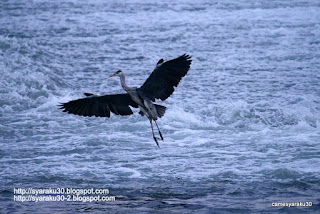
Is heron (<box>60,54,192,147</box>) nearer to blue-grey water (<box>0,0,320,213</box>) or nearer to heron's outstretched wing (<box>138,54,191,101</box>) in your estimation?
heron's outstretched wing (<box>138,54,191,101</box>)

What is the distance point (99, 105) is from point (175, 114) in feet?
9.09

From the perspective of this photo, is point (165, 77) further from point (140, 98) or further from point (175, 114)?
point (175, 114)

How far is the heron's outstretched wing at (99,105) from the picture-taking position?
8.21 meters

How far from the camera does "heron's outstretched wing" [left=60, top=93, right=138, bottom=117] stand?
821 centimetres

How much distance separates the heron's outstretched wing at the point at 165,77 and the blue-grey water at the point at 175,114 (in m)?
1.04

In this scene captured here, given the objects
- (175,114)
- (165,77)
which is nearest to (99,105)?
(165,77)

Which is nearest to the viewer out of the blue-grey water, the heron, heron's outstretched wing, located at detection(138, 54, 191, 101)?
the blue-grey water

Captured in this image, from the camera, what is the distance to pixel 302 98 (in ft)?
37.5

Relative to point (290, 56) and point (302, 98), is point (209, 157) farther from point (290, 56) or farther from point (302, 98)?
point (290, 56)

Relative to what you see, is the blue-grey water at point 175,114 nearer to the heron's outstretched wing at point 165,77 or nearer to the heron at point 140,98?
the heron at point 140,98

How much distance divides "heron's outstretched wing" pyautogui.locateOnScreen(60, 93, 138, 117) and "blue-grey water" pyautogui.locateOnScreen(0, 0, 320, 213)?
0.75 metres

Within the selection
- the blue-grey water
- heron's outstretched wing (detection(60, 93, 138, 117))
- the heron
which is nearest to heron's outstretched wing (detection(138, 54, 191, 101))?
the heron

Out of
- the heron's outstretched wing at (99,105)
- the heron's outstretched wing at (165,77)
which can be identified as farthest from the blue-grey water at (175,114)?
the heron's outstretched wing at (165,77)

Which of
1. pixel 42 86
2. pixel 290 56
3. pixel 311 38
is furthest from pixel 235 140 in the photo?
pixel 311 38
